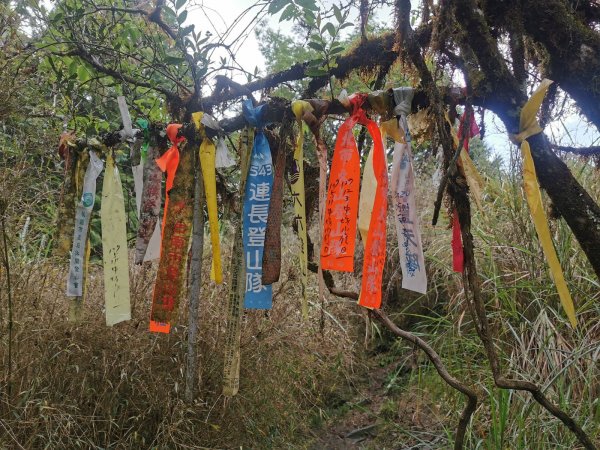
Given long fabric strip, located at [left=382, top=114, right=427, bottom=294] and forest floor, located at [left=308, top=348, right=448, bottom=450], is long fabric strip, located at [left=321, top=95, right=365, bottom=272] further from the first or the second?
forest floor, located at [left=308, top=348, right=448, bottom=450]

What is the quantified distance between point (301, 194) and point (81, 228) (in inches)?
37.7

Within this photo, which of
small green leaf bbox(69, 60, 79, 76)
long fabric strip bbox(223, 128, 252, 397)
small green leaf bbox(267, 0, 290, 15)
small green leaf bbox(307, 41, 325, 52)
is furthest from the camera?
small green leaf bbox(69, 60, 79, 76)

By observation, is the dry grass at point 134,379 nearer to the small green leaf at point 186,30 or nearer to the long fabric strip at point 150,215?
Result: the long fabric strip at point 150,215

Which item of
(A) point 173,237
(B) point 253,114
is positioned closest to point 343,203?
(B) point 253,114

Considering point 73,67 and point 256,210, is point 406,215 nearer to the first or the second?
point 256,210

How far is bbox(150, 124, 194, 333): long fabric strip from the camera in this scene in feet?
5.37

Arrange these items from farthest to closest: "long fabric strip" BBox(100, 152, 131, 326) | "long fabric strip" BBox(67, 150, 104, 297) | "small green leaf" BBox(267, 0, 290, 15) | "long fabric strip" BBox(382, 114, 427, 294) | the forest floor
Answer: the forest floor, "long fabric strip" BBox(67, 150, 104, 297), "long fabric strip" BBox(100, 152, 131, 326), "small green leaf" BBox(267, 0, 290, 15), "long fabric strip" BBox(382, 114, 427, 294)

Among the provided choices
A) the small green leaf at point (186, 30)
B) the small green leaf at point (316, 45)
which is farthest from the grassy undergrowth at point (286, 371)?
the small green leaf at point (316, 45)

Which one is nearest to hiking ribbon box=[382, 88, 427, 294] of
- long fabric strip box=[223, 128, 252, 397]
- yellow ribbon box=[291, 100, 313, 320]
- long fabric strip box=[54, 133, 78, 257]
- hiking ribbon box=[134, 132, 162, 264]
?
yellow ribbon box=[291, 100, 313, 320]

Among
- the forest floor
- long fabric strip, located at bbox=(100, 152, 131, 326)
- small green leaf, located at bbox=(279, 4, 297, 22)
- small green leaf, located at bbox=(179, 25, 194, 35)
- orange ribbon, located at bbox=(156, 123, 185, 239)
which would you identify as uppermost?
small green leaf, located at bbox=(179, 25, 194, 35)

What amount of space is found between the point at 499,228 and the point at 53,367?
256 cm

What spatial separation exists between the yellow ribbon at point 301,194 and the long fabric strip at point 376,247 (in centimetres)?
18

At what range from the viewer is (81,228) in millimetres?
1847

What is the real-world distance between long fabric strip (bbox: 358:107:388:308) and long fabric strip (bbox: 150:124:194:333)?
0.71 meters
